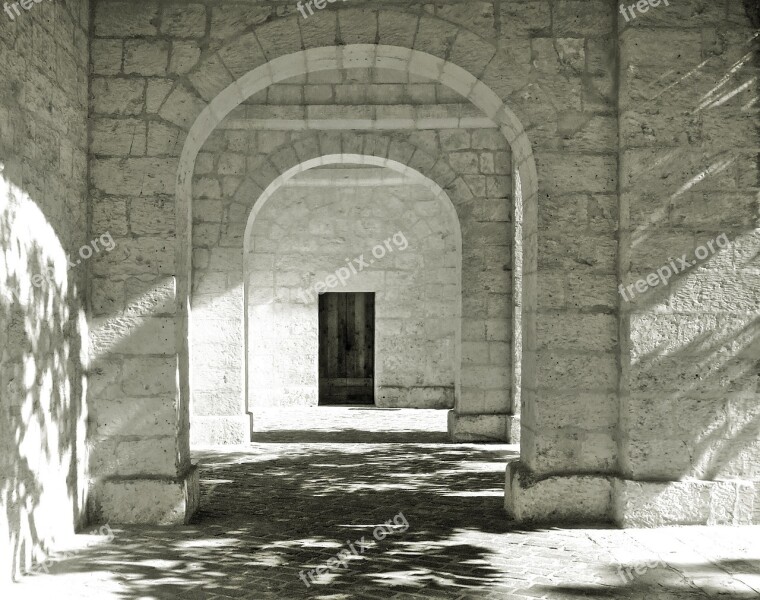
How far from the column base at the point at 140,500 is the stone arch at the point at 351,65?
523mm

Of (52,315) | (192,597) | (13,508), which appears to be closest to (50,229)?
(52,315)

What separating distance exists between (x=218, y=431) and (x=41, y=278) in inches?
171

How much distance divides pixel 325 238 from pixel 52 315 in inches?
322

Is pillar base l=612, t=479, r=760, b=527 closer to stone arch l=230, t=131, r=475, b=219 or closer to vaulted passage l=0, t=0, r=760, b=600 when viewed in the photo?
vaulted passage l=0, t=0, r=760, b=600

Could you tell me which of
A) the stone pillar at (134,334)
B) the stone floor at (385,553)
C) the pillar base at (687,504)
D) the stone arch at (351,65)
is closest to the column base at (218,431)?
the stone floor at (385,553)

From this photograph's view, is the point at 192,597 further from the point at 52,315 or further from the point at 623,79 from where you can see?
the point at 623,79

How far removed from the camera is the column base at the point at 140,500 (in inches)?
185

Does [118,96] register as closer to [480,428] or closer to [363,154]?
[363,154]

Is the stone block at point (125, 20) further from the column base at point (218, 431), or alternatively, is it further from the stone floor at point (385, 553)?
the column base at point (218, 431)

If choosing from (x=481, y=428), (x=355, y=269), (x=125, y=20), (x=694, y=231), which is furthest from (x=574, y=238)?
(x=355, y=269)

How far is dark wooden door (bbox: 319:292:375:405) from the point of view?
42.6 ft

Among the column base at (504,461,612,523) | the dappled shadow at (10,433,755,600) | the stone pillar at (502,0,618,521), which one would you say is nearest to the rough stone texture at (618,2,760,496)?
the stone pillar at (502,0,618,521)

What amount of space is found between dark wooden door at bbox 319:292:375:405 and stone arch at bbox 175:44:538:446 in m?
7.86

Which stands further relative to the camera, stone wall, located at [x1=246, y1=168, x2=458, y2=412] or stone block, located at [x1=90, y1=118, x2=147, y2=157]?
stone wall, located at [x1=246, y1=168, x2=458, y2=412]
